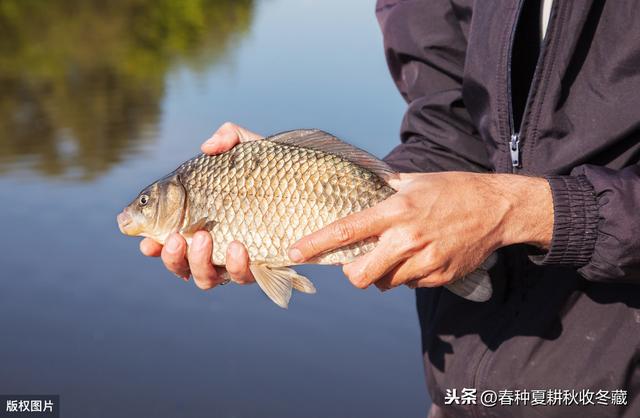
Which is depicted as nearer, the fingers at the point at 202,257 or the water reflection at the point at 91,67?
the fingers at the point at 202,257

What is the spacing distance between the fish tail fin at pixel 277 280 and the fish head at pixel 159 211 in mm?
258

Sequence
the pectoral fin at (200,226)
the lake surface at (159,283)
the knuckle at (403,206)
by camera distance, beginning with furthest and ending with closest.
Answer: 1. the lake surface at (159,283)
2. the pectoral fin at (200,226)
3. the knuckle at (403,206)

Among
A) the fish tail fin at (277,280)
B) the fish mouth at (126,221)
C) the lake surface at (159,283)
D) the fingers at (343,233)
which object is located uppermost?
the fingers at (343,233)

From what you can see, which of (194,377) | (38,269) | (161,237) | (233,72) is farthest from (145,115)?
(161,237)

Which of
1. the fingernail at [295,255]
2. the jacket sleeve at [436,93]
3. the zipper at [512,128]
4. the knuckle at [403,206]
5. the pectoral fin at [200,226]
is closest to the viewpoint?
the knuckle at [403,206]

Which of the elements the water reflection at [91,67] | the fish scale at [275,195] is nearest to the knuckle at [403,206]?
the fish scale at [275,195]

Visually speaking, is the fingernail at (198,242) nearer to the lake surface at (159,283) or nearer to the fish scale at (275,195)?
the fish scale at (275,195)

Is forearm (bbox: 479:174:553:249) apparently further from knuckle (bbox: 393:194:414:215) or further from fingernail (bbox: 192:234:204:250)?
fingernail (bbox: 192:234:204:250)

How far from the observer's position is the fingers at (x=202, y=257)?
217cm

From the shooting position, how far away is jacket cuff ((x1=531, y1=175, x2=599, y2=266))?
6.22 ft

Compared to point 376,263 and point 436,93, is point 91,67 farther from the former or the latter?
point 376,263

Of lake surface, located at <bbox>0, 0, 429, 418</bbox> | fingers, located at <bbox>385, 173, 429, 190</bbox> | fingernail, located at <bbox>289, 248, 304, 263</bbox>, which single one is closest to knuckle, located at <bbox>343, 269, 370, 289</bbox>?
fingernail, located at <bbox>289, 248, 304, 263</bbox>

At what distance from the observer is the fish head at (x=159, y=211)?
2275 mm

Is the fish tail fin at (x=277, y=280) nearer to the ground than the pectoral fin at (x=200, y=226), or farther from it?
nearer to the ground
